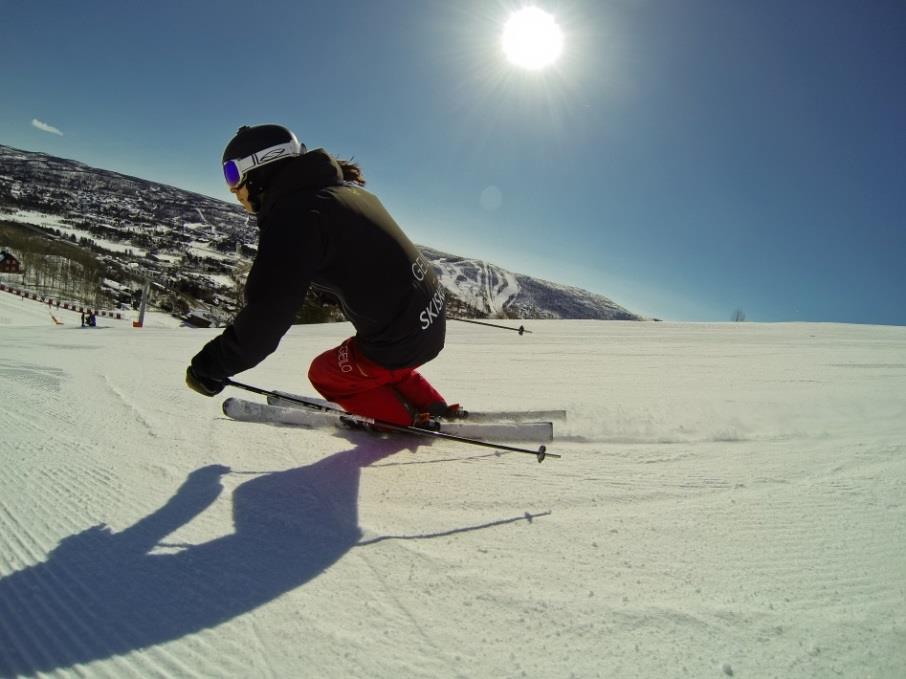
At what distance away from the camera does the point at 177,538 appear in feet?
4.95

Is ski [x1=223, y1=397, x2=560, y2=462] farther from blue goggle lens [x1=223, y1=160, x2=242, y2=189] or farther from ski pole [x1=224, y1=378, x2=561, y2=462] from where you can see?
blue goggle lens [x1=223, y1=160, x2=242, y2=189]

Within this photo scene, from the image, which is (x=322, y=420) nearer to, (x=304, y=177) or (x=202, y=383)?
(x=202, y=383)

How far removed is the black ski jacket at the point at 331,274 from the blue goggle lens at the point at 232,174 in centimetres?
25

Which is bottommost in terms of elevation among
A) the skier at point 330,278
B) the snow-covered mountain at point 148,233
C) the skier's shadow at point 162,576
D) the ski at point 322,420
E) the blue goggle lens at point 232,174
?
the skier's shadow at point 162,576

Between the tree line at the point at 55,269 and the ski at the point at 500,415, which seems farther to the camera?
the tree line at the point at 55,269

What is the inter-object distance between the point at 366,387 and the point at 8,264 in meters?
131

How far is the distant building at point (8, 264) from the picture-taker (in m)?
91.3

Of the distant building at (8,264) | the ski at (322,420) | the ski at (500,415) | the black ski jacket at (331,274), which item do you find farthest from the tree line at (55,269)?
the black ski jacket at (331,274)

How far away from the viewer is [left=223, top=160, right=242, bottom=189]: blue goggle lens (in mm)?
2434

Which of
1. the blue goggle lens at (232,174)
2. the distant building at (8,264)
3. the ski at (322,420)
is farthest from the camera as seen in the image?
the distant building at (8,264)

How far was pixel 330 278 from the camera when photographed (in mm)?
2289

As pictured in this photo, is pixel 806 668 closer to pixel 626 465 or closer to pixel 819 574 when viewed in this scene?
pixel 819 574

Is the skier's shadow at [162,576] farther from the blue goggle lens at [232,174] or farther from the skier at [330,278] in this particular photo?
the blue goggle lens at [232,174]

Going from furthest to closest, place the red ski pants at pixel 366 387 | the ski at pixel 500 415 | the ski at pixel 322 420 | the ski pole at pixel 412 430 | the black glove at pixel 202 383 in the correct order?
the ski at pixel 500 415
the red ski pants at pixel 366 387
the ski at pixel 322 420
the ski pole at pixel 412 430
the black glove at pixel 202 383
